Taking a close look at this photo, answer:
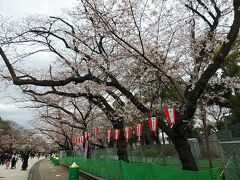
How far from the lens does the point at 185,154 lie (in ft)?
28.5

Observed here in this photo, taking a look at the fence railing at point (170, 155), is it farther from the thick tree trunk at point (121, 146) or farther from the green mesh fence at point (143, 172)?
the green mesh fence at point (143, 172)

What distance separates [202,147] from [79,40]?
7.57 m

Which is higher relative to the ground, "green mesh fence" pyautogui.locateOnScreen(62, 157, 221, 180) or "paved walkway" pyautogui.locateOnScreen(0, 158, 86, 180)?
"green mesh fence" pyautogui.locateOnScreen(62, 157, 221, 180)

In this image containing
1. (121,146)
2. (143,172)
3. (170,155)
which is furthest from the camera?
(121,146)

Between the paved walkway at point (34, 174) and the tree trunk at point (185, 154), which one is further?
the paved walkway at point (34, 174)

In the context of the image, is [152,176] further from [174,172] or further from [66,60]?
[66,60]

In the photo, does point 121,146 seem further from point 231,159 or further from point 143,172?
point 231,159

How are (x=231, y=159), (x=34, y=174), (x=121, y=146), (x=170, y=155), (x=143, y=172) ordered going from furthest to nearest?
(x=34, y=174) → (x=121, y=146) → (x=170, y=155) → (x=143, y=172) → (x=231, y=159)

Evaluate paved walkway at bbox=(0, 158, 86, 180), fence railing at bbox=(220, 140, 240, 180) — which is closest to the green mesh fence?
fence railing at bbox=(220, 140, 240, 180)

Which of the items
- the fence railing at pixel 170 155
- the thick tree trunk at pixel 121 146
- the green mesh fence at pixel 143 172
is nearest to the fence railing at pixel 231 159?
the green mesh fence at pixel 143 172

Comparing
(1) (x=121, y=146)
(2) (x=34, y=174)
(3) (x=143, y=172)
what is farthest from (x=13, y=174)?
(3) (x=143, y=172)

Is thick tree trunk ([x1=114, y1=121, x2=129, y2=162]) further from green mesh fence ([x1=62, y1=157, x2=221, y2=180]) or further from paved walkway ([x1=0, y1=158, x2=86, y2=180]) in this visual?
paved walkway ([x1=0, y1=158, x2=86, y2=180])

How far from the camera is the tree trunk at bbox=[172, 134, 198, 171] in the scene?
8555 mm

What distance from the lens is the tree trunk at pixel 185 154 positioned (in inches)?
337
